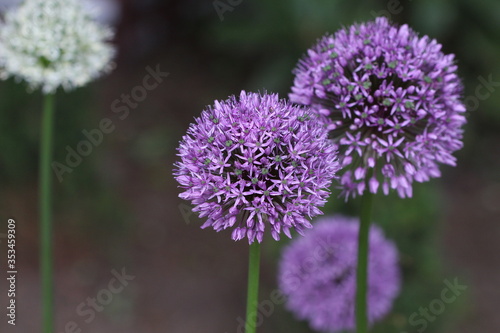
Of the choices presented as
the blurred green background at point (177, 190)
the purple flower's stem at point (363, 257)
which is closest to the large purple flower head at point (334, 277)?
the blurred green background at point (177, 190)

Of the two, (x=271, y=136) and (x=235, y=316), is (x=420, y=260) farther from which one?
(x=271, y=136)

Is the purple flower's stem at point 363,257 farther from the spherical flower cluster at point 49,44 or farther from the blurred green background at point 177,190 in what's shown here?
the blurred green background at point 177,190

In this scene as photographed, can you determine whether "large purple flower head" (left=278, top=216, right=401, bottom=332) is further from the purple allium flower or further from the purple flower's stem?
the purple allium flower

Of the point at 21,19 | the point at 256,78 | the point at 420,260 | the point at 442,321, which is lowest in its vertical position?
the point at 442,321

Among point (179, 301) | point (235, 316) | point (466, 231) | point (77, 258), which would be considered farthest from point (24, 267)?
point (466, 231)

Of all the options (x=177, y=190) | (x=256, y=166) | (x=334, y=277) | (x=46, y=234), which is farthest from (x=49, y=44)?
(x=177, y=190)
